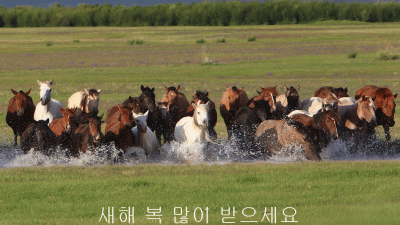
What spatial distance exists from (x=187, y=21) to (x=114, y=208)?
78.9 metres

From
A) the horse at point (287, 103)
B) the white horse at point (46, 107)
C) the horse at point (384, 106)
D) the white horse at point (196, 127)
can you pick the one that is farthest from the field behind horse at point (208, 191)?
the horse at point (287, 103)

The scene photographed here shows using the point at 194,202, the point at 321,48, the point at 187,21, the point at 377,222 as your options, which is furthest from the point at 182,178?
the point at 187,21

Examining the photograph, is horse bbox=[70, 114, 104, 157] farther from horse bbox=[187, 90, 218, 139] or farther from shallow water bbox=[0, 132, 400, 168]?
horse bbox=[187, 90, 218, 139]

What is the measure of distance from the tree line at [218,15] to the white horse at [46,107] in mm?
70850

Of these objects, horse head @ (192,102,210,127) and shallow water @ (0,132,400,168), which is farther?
shallow water @ (0,132,400,168)

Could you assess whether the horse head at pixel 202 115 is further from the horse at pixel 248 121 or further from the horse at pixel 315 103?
the horse at pixel 315 103

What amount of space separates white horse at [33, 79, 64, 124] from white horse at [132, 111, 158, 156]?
218 centimetres

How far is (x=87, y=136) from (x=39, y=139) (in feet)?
2.98

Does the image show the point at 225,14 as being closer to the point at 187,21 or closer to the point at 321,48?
the point at 187,21

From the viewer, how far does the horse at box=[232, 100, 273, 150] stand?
1203 centimetres

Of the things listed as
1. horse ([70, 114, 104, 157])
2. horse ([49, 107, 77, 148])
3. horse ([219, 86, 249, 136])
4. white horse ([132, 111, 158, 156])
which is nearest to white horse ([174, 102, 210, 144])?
white horse ([132, 111, 158, 156])

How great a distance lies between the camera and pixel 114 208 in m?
7.82

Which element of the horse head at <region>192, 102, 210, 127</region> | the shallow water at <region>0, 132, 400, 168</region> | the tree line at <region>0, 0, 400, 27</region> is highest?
the tree line at <region>0, 0, 400, 27</region>

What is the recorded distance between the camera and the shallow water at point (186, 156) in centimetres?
1087
